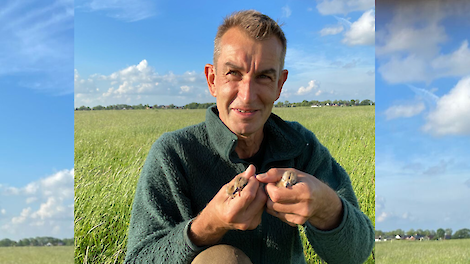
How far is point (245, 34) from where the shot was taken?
2.07 metres

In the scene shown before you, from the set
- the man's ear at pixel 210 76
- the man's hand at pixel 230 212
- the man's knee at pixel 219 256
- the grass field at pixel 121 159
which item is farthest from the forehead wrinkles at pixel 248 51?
the grass field at pixel 121 159

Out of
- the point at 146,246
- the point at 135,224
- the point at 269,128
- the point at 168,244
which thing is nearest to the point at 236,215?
the point at 168,244

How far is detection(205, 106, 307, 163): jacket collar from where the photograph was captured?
2.21m

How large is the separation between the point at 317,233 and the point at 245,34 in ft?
3.79

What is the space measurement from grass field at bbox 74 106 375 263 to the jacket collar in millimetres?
2109

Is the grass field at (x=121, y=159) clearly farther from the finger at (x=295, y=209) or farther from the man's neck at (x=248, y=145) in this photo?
the finger at (x=295, y=209)

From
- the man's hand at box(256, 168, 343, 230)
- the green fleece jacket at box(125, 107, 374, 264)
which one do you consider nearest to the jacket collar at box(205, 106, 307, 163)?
the green fleece jacket at box(125, 107, 374, 264)

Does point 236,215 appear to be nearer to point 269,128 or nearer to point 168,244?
point 168,244

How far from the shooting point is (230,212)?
5.44 ft

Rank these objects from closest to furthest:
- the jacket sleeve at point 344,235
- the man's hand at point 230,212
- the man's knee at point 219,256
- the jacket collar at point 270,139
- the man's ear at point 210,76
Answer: the man's hand at point 230,212, the man's knee at point 219,256, the jacket sleeve at point 344,235, the jacket collar at point 270,139, the man's ear at point 210,76

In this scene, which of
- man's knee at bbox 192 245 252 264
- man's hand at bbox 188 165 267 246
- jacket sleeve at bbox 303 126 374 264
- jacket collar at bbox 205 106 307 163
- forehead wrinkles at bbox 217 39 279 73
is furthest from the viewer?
jacket collar at bbox 205 106 307 163

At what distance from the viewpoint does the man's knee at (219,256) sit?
5.86ft

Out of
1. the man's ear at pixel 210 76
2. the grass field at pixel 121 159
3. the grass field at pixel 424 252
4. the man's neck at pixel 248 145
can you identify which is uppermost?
the man's ear at pixel 210 76

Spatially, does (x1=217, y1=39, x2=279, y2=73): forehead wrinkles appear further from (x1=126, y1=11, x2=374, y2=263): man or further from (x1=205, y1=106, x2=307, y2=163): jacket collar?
(x1=205, y1=106, x2=307, y2=163): jacket collar
